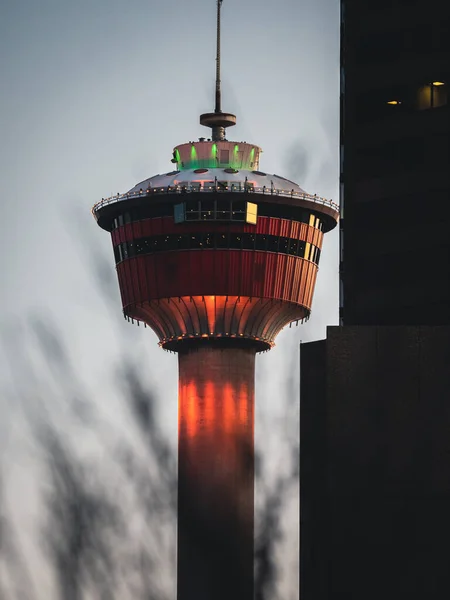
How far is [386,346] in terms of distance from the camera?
4941 inches

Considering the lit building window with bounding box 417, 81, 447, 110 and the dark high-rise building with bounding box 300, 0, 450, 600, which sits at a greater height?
the lit building window with bounding box 417, 81, 447, 110

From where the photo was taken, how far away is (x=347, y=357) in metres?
126

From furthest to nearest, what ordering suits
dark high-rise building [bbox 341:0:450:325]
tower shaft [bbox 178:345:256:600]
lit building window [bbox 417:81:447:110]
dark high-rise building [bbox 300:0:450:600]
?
1. tower shaft [bbox 178:345:256:600]
2. lit building window [bbox 417:81:447:110]
3. dark high-rise building [bbox 341:0:450:325]
4. dark high-rise building [bbox 300:0:450:600]

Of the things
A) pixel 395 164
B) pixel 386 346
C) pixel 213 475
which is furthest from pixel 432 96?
pixel 213 475

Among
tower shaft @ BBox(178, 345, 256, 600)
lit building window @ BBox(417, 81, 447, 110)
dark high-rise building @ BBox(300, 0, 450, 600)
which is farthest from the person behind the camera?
tower shaft @ BBox(178, 345, 256, 600)

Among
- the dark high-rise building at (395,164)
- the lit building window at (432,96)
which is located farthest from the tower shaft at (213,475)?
the lit building window at (432,96)

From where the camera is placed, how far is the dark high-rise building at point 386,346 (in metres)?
123

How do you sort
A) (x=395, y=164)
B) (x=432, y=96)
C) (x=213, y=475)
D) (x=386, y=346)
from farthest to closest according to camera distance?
1. (x=213, y=475)
2. (x=395, y=164)
3. (x=432, y=96)
4. (x=386, y=346)

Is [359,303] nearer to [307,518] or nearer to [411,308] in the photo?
[411,308]

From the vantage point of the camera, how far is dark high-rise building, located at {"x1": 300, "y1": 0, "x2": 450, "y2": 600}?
405 ft

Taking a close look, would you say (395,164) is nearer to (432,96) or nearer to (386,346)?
(432,96)

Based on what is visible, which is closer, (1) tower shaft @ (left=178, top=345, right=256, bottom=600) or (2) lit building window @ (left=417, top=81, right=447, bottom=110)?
(2) lit building window @ (left=417, top=81, right=447, bottom=110)

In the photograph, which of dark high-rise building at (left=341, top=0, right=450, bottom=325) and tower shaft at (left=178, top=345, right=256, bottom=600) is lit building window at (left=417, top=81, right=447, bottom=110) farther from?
tower shaft at (left=178, top=345, right=256, bottom=600)

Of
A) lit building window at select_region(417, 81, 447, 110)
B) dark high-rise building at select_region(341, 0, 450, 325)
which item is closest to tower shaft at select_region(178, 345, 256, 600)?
dark high-rise building at select_region(341, 0, 450, 325)
